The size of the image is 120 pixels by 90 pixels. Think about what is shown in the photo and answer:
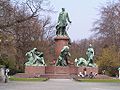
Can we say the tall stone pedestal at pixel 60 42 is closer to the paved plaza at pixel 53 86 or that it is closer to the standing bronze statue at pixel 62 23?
the standing bronze statue at pixel 62 23

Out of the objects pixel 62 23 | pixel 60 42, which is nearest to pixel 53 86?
pixel 60 42

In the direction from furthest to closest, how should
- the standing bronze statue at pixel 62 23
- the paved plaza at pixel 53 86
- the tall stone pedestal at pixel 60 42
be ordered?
the standing bronze statue at pixel 62 23 → the tall stone pedestal at pixel 60 42 → the paved plaza at pixel 53 86

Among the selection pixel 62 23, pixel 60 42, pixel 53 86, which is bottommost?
pixel 53 86

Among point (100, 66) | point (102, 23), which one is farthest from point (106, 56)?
point (102, 23)

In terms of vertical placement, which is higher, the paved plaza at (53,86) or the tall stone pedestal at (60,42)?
the tall stone pedestal at (60,42)

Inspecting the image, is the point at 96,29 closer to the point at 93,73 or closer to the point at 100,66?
the point at 100,66

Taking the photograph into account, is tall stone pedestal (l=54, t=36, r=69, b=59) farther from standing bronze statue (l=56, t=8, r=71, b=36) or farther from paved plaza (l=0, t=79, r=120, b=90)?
paved plaza (l=0, t=79, r=120, b=90)

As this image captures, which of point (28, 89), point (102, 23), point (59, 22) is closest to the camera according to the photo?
point (28, 89)

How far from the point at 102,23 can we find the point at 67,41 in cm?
1914

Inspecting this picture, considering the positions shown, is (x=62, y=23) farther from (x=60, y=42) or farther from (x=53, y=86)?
(x=53, y=86)

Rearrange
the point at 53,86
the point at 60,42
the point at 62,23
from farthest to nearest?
the point at 62,23 → the point at 60,42 → the point at 53,86

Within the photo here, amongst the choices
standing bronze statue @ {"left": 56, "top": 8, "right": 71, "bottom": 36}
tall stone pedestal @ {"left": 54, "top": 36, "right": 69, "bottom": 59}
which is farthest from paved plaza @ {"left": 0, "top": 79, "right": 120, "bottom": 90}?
standing bronze statue @ {"left": 56, "top": 8, "right": 71, "bottom": 36}

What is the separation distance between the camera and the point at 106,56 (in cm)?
6141

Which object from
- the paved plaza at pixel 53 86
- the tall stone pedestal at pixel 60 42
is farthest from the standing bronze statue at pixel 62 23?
the paved plaza at pixel 53 86
